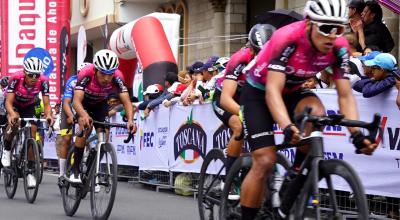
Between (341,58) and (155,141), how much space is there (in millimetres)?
8846

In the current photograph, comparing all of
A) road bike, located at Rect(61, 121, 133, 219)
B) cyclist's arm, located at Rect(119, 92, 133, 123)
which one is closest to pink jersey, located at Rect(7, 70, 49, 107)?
road bike, located at Rect(61, 121, 133, 219)

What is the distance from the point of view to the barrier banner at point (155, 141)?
14188 mm

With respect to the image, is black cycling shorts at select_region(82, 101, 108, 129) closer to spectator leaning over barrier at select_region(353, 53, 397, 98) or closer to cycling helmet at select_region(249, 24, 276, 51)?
spectator leaning over barrier at select_region(353, 53, 397, 98)

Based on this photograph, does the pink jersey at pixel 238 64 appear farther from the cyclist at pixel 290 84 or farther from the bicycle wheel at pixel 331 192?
the bicycle wheel at pixel 331 192

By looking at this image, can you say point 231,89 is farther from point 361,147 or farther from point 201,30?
point 201,30

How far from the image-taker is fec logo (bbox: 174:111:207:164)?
12805 mm

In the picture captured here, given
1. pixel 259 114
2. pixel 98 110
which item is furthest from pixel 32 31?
pixel 259 114

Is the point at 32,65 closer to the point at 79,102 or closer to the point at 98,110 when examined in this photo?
the point at 98,110

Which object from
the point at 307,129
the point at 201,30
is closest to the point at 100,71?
the point at 307,129

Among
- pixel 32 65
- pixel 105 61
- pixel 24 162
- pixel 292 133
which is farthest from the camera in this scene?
pixel 32 65

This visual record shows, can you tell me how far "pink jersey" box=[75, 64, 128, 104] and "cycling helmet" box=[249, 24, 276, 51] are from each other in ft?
9.13

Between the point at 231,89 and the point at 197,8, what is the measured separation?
20389mm

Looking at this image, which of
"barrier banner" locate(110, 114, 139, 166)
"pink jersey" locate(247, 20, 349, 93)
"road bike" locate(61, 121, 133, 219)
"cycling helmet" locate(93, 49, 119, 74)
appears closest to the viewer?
"pink jersey" locate(247, 20, 349, 93)

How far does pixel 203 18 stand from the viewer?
27.1 metres
